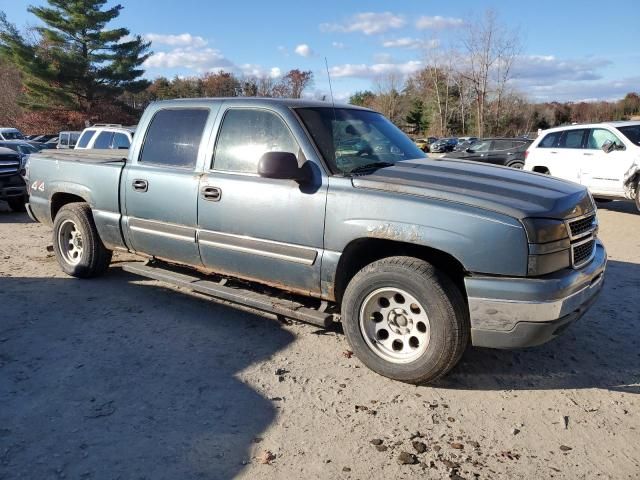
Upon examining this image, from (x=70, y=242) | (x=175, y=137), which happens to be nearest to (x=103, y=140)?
(x=70, y=242)

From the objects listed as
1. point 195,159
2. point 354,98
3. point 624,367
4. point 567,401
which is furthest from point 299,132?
point 354,98

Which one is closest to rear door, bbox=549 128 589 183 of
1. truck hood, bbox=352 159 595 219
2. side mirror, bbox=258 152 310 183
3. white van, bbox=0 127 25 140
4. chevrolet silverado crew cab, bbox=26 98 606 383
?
chevrolet silverado crew cab, bbox=26 98 606 383

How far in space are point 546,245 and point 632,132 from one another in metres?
8.82

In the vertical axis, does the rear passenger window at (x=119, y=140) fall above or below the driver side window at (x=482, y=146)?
above

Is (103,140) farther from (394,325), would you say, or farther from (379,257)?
(394,325)

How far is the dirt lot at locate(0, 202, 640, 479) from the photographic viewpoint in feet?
8.93

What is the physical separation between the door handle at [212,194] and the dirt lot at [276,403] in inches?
44.3

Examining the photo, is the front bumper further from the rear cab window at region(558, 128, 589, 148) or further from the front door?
the rear cab window at region(558, 128, 589, 148)

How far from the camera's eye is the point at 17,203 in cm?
1141

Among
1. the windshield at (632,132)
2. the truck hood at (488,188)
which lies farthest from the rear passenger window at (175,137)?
the windshield at (632,132)

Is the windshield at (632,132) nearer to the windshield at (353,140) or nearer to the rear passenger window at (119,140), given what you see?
the windshield at (353,140)

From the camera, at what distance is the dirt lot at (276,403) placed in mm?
2723

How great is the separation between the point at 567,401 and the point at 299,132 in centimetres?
265

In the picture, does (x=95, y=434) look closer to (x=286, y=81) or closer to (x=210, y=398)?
(x=210, y=398)
